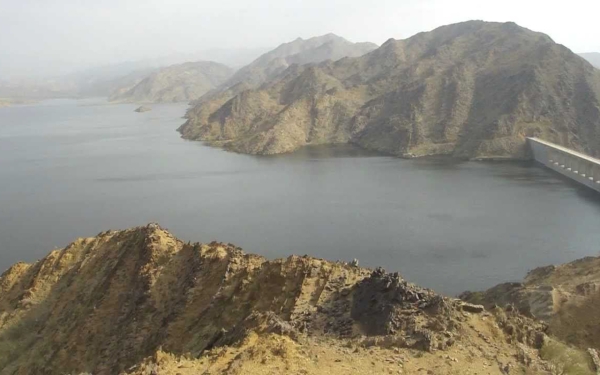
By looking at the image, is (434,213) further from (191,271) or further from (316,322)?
(316,322)

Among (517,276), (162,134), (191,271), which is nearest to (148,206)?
(191,271)

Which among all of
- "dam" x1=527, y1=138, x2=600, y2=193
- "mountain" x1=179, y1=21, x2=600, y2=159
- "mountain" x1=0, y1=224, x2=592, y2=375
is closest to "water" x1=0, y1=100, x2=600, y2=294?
"dam" x1=527, y1=138, x2=600, y2=193

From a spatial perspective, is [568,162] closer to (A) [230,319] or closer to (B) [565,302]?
(B) [565,302]

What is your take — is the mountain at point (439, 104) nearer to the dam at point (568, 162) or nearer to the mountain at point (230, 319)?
the dam at point (568, 162)

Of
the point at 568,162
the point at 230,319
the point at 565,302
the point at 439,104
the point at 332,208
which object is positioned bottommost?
the point at 332,208

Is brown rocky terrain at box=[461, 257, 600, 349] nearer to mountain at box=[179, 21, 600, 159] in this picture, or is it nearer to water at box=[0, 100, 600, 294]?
water at box=[0, 100, 600, 294]

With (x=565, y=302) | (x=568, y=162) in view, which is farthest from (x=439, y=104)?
(x=565, y=302)
